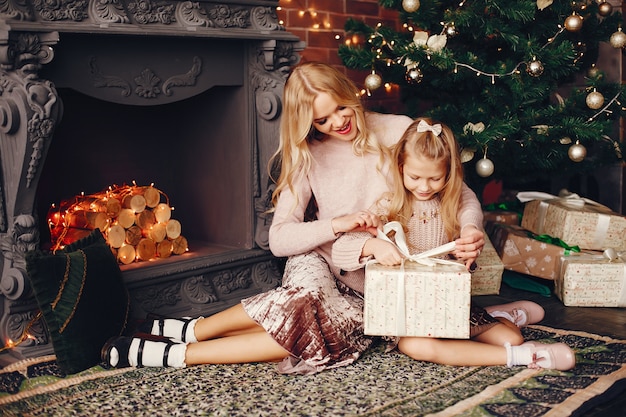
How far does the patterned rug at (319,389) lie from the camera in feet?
5.73

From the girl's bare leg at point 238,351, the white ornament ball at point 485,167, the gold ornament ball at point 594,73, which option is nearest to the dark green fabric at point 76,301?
the girl's bare leg at point 238,351

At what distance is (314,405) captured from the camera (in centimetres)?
177

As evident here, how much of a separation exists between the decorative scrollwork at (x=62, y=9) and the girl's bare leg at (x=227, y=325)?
100 centimetres

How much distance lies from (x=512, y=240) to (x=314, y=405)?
1.49 m

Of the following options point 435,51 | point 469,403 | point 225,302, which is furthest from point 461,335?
point 435,51

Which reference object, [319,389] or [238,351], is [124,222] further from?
[319,389]

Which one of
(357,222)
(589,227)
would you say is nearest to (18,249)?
(357,222)

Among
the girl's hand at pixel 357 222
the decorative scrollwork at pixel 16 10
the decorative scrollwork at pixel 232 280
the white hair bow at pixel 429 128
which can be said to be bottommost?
the decorative scrollwork at pixel 232 280

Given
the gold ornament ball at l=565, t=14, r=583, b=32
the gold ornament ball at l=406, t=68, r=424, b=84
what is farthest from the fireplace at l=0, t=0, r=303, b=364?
the gold ornament ball at l=565, t=14, r=583, b=32

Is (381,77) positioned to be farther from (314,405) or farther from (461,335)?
(314,405)

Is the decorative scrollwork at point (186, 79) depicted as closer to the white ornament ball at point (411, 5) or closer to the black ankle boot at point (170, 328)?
the black ankle boot at point (170, 328)

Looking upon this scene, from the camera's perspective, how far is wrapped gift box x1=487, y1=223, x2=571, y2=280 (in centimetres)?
279

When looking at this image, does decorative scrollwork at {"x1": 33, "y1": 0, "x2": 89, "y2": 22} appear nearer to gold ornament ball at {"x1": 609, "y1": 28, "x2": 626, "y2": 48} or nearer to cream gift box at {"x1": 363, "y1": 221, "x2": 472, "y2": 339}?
cream gift box at {"x1": 363, "y1": 221, "x2": 472, "y2": 339}

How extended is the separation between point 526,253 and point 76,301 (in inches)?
69.8
